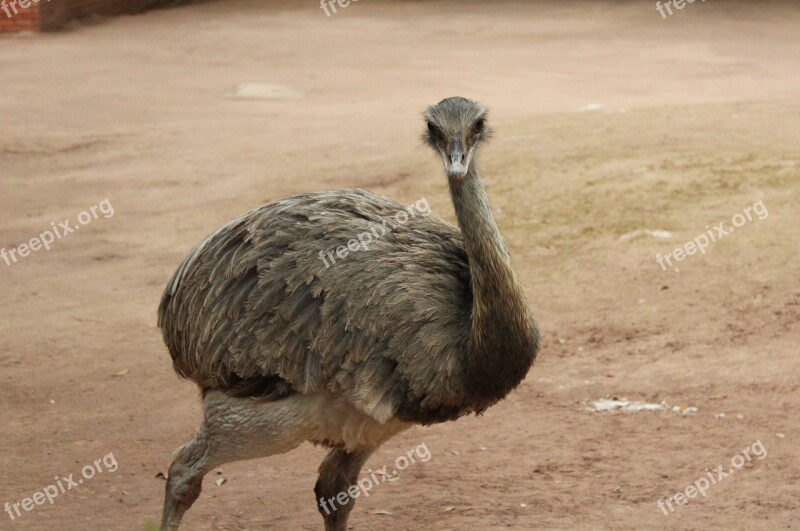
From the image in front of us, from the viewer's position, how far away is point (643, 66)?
1467 cm

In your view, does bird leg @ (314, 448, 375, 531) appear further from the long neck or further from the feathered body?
the long neck

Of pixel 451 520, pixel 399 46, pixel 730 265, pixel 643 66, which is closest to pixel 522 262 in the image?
pixel 730 265

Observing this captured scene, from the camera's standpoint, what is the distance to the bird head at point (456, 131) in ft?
13.3

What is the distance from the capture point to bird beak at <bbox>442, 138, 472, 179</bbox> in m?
3.97

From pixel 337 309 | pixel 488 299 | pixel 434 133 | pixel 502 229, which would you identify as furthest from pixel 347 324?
pixel 502 229

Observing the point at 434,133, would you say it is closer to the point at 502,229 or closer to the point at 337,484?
the point at 337,484

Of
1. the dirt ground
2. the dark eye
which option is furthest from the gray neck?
the dirt ground

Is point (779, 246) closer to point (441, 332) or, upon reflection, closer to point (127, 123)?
point (441, 332)

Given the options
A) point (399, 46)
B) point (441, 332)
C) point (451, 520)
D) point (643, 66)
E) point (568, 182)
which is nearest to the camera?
point (441, 332)

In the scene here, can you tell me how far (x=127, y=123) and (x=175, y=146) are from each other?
3.54 ft

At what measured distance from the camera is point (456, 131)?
4070 mm

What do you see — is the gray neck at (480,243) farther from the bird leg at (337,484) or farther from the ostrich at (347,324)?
the bird leg at (337,484)

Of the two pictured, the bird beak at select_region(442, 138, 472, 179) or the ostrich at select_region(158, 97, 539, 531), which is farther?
the ostrich at select_region(158, 97, 539, 531)

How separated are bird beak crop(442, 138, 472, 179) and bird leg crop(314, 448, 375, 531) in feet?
4.49
